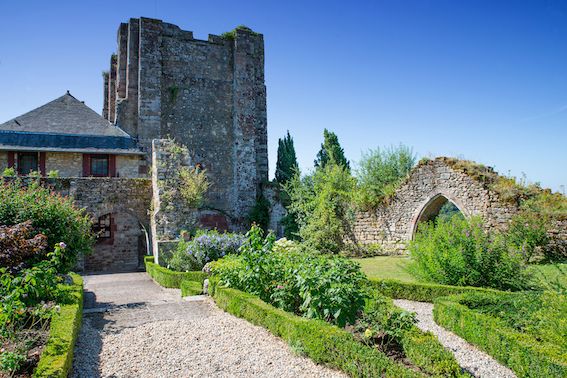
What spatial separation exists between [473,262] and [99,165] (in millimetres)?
15684

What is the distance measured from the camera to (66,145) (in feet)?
59.3

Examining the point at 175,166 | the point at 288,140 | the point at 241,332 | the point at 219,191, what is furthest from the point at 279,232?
the point at 241,332

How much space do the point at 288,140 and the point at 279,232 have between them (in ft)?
21.2

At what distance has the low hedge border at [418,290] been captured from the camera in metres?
7.93

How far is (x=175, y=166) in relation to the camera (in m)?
13.6

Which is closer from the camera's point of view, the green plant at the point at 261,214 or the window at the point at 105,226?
the window at the point at 105,226

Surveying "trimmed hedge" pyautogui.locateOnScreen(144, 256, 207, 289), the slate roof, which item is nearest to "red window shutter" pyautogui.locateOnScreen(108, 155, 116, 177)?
the slate roof

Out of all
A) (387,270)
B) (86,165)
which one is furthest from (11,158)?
(387,270)

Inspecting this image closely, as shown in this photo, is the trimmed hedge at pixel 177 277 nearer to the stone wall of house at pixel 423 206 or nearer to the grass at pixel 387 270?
the grass at pixel 387 270

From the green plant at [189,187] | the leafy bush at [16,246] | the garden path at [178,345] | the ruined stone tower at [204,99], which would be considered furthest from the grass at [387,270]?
the ruined stone tower at [204,99]

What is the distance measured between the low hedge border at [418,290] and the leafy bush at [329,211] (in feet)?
25.0

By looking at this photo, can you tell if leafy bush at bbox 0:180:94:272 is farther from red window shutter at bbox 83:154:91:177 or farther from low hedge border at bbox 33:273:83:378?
red window shutter at bbox 83:154:91:177

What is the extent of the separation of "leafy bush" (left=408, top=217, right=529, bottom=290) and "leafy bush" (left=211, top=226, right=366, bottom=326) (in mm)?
2846

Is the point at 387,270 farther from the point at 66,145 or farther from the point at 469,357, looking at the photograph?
the point at 66,145
